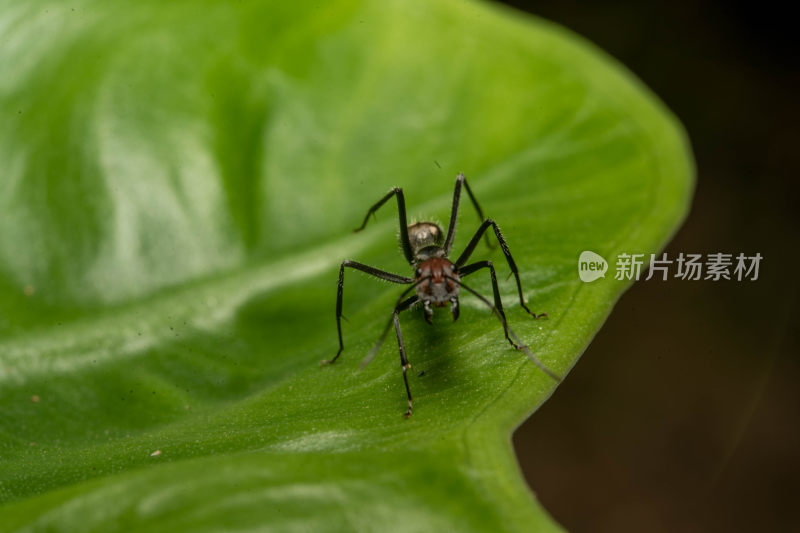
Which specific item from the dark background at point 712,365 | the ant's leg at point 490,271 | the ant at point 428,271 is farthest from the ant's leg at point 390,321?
the dark background at point 712,365

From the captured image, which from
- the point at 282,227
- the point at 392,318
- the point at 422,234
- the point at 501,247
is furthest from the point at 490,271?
the point at 282,227

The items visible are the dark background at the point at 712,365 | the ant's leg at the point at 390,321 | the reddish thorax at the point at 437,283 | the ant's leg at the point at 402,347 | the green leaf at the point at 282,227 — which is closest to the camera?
the green leaf at the point at 282,227

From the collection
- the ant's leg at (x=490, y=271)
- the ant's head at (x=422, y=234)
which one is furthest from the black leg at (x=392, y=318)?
the ant's head at (x=422, y=234)

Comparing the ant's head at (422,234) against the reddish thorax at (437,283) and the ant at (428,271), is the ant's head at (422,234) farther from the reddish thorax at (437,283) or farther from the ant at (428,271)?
the reddish thorax at (437,283)

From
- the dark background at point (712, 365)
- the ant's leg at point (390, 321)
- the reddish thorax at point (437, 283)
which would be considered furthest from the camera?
the dark background at point (712, 365)

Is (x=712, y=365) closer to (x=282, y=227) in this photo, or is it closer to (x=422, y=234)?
(x=422, y=234)

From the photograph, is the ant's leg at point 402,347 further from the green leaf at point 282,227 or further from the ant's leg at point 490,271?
the ant's leg at point 490,271

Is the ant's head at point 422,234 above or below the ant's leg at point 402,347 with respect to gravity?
above

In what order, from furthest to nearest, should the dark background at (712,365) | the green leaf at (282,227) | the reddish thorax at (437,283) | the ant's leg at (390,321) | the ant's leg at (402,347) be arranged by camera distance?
the dark background at (712,365) → the reddish thorax at (437,283) → the ant's leg at (390,321) → the ant's leg at (402,347) → the green leaf at (282,227)

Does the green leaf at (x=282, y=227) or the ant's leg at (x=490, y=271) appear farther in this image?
the ant's leg at (x=490, y=271)
